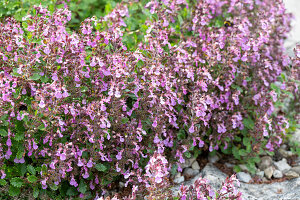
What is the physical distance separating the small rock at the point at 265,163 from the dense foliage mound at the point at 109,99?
27cm

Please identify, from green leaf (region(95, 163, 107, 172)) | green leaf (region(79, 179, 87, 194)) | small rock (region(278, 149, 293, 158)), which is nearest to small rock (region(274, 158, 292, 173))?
small rock (region(278, 149, 293, 158))

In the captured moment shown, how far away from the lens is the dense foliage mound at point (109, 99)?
302 cm

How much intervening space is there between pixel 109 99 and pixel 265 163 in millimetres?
2354

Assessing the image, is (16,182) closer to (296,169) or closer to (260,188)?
(260,188)

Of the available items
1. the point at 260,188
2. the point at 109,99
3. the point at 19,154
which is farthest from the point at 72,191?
the point at 260,188

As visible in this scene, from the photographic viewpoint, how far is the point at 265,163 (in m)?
4.49

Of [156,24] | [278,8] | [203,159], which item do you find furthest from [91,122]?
[278,8]

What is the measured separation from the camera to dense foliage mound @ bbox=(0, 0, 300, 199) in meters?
3.02

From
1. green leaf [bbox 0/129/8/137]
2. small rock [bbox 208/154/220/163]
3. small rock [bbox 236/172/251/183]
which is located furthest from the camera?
small rock [bbox 208/154/220/163]

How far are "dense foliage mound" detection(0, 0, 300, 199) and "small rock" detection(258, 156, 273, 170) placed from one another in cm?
27

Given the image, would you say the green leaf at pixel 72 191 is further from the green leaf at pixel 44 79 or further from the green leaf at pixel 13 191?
the green leaf at pixel 44 79

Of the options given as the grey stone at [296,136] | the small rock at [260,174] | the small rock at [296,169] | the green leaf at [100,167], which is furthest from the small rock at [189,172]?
the grey stone at [296,136]

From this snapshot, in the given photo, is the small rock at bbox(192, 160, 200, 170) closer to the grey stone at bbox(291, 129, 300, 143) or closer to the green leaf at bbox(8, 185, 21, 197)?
the grey stone at bbox(291, 129, 300, 143)

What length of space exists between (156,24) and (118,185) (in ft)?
5.44
